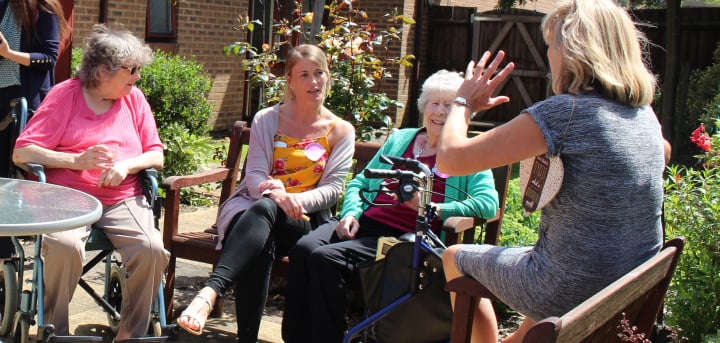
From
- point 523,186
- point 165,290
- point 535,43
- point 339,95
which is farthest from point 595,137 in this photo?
point 535,43

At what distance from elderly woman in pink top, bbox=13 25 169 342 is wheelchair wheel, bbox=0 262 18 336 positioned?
0.24 metres

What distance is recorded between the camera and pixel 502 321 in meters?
4.80

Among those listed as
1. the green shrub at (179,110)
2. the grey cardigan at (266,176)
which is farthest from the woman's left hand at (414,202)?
the green shrub at (179,110)

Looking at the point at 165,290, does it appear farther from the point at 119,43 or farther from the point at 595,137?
the point at 595,137

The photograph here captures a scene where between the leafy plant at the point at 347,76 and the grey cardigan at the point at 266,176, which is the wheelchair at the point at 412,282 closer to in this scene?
the grey cardigan at the point at 266,176

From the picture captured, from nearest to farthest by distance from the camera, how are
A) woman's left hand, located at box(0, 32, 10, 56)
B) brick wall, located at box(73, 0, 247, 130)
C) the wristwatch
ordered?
the wristwatch
woman's left hand, located at box(0, 32, 10, 56)
brick wall, located at box(73, 0, 247, 130)

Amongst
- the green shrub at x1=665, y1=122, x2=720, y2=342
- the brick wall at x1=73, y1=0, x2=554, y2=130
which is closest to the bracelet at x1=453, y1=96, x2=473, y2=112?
the green shrub at x1=665, y1=122, x2=720, y2=342

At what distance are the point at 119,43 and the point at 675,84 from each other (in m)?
9.98

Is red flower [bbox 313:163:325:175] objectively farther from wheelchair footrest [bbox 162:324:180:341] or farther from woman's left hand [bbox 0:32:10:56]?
woman's left hand [bbox 0:32:10:56]

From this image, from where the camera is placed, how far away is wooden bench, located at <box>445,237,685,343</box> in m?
1.95

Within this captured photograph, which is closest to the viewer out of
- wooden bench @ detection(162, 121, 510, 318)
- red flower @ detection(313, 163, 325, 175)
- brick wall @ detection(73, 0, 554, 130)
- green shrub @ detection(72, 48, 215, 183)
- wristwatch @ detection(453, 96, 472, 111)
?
wristwatch @ detection(453, 96, 472, 111)

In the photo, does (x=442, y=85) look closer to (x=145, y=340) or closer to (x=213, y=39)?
(x=145, y=340)

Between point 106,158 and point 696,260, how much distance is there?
2637mm

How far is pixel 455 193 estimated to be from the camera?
13.7ft
